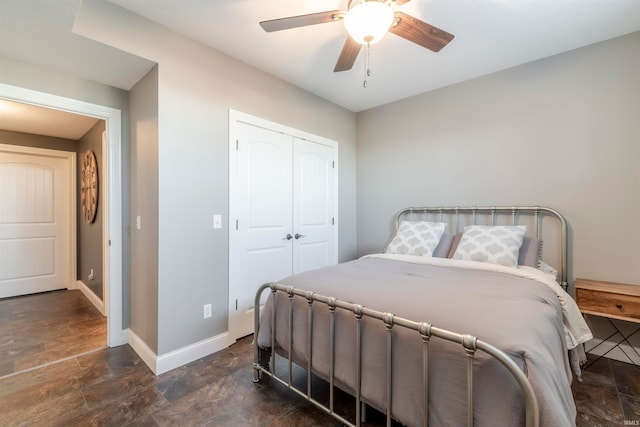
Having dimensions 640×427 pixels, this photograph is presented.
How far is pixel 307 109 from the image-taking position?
321 cm

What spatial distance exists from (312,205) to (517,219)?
6.86 ft

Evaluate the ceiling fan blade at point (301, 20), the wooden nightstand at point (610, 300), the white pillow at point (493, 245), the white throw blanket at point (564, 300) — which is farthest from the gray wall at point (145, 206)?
the wooden nightstand at point (610, 300)

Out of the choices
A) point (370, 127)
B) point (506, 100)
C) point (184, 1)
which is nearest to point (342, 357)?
point (184, 1)

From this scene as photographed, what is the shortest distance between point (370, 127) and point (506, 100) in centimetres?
156

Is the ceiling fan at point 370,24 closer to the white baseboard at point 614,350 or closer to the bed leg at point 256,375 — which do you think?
the bed leg at point 256,375

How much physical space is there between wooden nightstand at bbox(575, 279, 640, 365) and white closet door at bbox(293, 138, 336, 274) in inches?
91.9

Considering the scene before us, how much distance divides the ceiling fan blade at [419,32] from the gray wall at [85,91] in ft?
7.80

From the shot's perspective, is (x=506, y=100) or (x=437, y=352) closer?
(x=437, y=352)

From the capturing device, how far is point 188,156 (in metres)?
2.21

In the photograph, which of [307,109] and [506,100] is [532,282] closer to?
[506,100]

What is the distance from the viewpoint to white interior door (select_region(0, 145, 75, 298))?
3743mm

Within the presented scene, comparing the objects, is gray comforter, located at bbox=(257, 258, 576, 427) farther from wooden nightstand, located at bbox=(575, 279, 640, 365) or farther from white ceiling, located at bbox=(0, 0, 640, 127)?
white ceiling, located at bbox=(0, 0, 640, 127)

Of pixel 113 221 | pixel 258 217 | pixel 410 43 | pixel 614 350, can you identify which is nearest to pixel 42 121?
pixel 113 221

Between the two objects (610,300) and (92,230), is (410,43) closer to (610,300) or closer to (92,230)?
(610,300)
